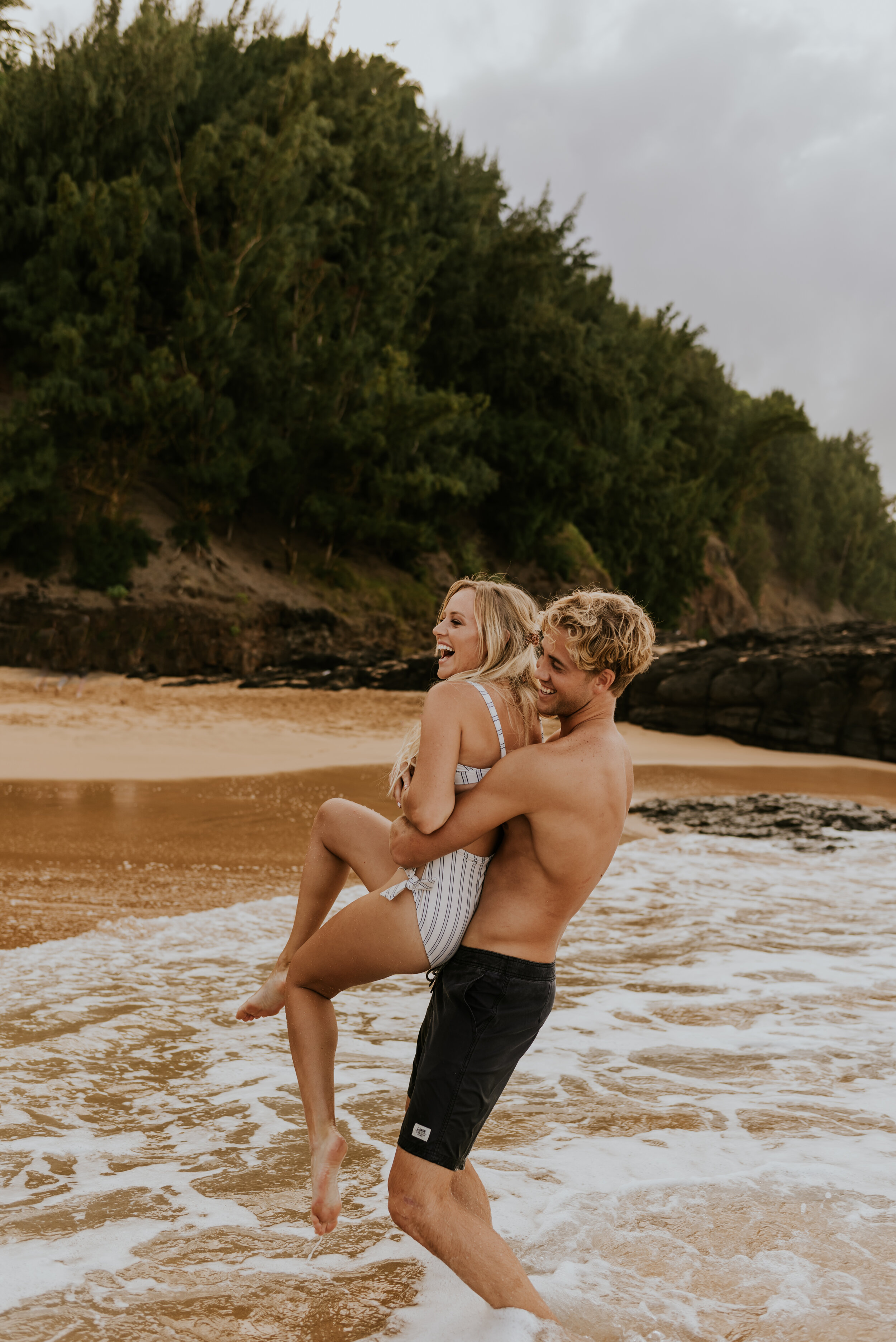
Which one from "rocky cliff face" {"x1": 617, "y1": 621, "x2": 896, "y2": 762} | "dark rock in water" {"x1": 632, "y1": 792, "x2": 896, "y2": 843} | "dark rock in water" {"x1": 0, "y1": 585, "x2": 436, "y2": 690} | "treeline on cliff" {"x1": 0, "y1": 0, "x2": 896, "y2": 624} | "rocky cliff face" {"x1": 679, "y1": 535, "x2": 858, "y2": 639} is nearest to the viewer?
"dark rock in water" {"x1": 632, "y1": 792, "x2": 896, "y2": 843}

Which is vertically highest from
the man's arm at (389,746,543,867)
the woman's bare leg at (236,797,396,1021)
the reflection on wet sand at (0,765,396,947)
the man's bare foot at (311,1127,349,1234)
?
the man's arm at (389,746,543,867)

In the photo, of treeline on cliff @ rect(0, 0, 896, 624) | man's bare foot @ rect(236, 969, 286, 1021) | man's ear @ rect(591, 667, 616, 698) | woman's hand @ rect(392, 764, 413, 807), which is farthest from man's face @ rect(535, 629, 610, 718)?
treeline on cliff @ rect(0, 0, 896, 624)

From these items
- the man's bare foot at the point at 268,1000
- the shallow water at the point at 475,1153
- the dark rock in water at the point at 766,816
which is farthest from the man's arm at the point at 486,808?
the dark rock in water at the point at 766,816

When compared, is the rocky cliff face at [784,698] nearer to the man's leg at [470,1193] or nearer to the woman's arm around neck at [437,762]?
the man's leg at [470,1193]

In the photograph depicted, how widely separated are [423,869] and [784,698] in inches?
560

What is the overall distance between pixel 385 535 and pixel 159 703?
36.6 ft

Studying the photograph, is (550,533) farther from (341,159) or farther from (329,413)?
(341,159)

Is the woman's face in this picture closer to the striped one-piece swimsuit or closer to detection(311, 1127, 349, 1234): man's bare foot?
the striped one-piece swimsuit

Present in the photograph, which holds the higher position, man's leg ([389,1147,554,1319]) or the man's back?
the man's back

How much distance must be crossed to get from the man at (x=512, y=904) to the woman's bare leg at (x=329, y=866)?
191 millimetres

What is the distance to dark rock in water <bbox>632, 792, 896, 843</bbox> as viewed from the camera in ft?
31.9

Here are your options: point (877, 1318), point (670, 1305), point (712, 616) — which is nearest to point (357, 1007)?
point (670, 1305)

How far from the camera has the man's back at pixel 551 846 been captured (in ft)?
7.26

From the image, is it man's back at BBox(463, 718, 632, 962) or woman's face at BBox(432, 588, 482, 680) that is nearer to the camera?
man's back at BBox(463, 718, 632, 962)
